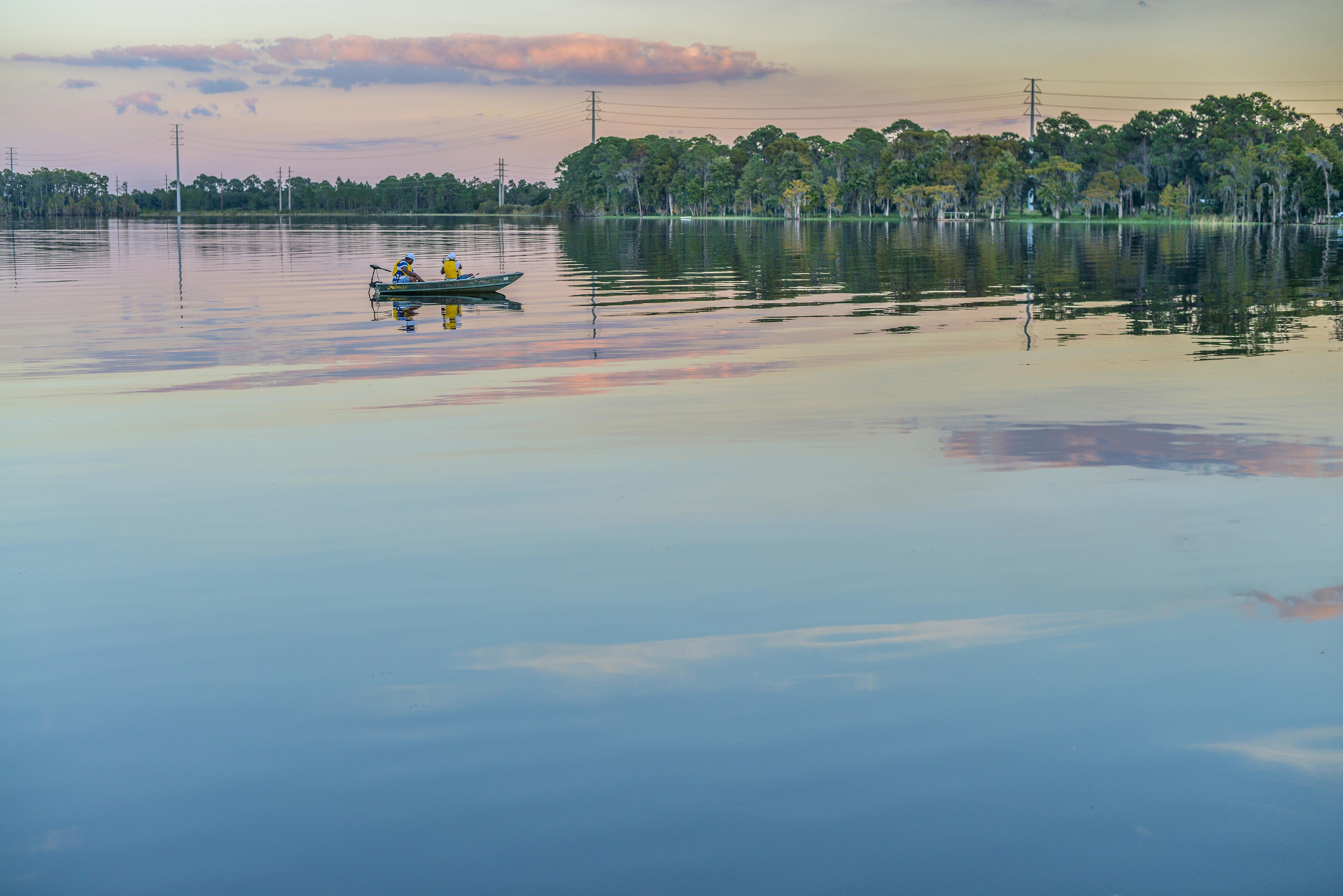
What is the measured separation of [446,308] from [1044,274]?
3434 centimetres

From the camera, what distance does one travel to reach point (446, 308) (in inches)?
1687

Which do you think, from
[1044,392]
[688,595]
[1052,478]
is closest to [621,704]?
[688,595]

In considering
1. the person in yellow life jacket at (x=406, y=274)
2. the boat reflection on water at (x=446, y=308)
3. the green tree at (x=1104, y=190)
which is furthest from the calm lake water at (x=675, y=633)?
the green tree at (x=1104, y=190)

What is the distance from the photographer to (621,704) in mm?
8375

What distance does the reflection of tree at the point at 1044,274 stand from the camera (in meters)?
39.4

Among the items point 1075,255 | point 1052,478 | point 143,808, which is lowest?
point 143,808

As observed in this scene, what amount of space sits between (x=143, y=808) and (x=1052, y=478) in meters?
11.7

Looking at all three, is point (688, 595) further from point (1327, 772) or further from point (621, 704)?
point (1327, 772)

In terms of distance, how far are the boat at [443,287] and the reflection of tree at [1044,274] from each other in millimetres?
4818

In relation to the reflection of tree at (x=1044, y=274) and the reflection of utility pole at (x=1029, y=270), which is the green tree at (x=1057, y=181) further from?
the reflection of tree at (x=1044, y=274)

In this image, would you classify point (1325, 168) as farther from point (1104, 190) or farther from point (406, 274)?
point (406, 274)

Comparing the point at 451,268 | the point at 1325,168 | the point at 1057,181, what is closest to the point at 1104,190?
the point at 1057,181

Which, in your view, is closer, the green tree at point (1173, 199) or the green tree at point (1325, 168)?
the green tree at point (1325, 168)

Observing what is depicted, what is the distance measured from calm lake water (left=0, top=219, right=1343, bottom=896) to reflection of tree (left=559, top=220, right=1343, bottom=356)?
607 inches
